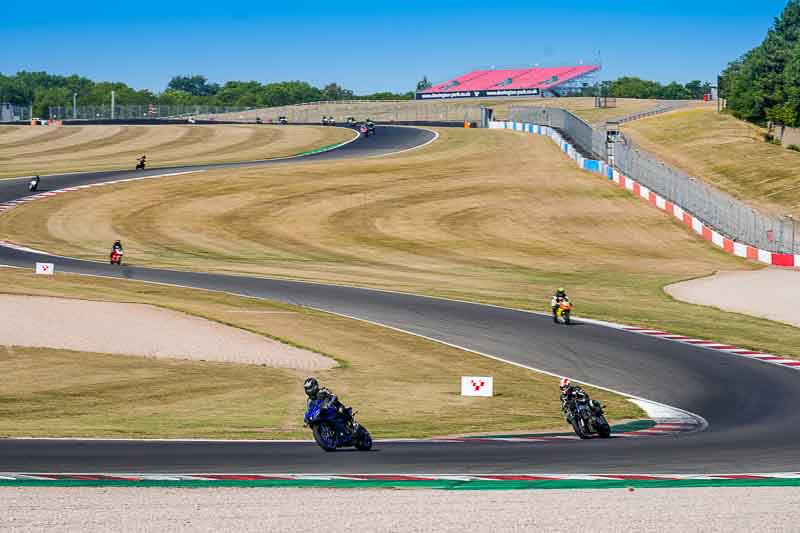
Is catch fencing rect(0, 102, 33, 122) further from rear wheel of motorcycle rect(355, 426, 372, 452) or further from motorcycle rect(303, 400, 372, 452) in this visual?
rear wheel of motorcycle rect(355, 426, 372, 452)

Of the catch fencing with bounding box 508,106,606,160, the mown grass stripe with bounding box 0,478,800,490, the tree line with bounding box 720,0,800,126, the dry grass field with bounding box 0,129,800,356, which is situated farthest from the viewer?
the tree line with bounding box 720,0,800,126

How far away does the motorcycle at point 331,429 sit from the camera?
18108mm

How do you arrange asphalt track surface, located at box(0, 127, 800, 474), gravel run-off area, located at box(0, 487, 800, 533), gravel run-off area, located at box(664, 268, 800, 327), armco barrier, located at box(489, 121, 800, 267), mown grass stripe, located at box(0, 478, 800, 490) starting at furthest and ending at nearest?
1. armco barrier, located at box(489, 121, 800, 267)
2. gravel run-off area, located at box(664, 268, 800, 327)
3. asphalt track surface, located at box(0, 127, 800, 474)
4. mown grass stripe, located at box(0, 478, 800, 490)
5. gravel run-off area, located at box(0, 487, 800, 533)

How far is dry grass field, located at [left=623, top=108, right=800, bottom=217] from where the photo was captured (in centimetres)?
7575

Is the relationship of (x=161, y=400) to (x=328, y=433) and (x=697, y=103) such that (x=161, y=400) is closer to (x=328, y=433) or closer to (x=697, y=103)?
Result: (x=328, y=433)

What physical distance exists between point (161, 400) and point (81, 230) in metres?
37.5

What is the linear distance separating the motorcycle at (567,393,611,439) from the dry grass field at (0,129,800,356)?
13513mm

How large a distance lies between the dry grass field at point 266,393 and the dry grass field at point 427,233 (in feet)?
30.7

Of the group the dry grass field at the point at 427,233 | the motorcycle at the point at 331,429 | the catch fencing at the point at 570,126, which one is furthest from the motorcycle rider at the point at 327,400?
the catch fencing at the point at 570,126

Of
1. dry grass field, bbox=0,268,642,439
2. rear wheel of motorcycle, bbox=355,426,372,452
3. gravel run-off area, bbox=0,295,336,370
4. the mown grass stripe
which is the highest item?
the mown grass stripe

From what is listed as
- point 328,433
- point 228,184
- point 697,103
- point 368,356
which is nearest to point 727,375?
point 368,356

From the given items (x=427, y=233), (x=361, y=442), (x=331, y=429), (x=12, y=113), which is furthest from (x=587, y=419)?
(x=12, y=113)

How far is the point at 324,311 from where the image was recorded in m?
36.8

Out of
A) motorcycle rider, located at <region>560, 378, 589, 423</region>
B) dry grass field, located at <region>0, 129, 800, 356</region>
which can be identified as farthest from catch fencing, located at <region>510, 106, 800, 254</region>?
motorcycle rider, located at <region>560, 378, 589, 423</region>
